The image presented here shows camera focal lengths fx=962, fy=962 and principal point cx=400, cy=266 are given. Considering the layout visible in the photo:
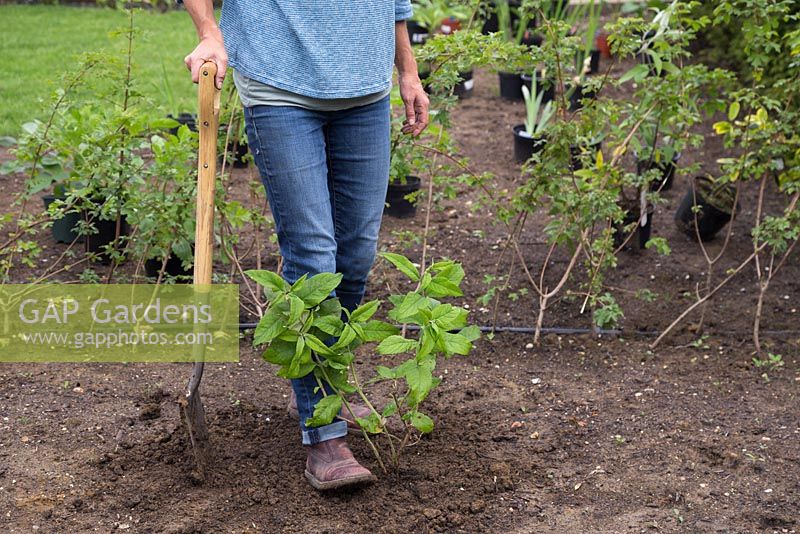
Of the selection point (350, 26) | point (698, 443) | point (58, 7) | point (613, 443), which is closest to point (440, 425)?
point (613, 443)

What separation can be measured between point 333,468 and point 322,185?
792 mm

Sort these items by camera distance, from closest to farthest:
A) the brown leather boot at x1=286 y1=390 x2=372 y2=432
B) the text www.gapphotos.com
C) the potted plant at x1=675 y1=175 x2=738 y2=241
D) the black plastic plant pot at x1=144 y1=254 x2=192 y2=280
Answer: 1. the brown leather boot at x1=286 y1=390 x2=372 y2=432
2. the text www.gapphotos.com
3. the black plastic plant pot at x1=144 y1=254 x2=192 y2=280
4. the potted plant at x1=675 y1=175 x2=738 y2=241

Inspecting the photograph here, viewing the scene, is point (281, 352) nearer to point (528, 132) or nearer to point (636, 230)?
point (636, 230)

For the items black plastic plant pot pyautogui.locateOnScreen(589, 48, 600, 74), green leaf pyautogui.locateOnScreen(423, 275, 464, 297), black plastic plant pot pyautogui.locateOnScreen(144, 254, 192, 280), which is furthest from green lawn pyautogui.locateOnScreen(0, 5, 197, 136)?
green leaf pyautogui.locateOnScreen(423, 275, 464, 297)

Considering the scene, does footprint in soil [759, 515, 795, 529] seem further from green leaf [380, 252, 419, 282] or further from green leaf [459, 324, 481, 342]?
green leaf [380, 252, 419, 282]

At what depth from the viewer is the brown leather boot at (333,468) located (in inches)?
105

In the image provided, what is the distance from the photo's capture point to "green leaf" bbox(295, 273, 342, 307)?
2.45 metres

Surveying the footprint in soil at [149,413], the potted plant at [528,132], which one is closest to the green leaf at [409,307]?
the footprint in soil at [149,413]

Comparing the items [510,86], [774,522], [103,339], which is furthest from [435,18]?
[774,522]

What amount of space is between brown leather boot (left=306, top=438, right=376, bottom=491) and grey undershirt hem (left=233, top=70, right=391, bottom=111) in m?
0.94

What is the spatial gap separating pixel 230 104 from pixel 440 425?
4.91 feet

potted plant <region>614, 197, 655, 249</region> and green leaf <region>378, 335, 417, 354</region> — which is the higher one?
green leaf <region>378, 335, 417, 354</region>

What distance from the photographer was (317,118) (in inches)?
98.6

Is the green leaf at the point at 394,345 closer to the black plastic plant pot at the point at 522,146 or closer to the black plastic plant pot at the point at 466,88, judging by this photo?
the black plastic plant pot at the point at 522,146
